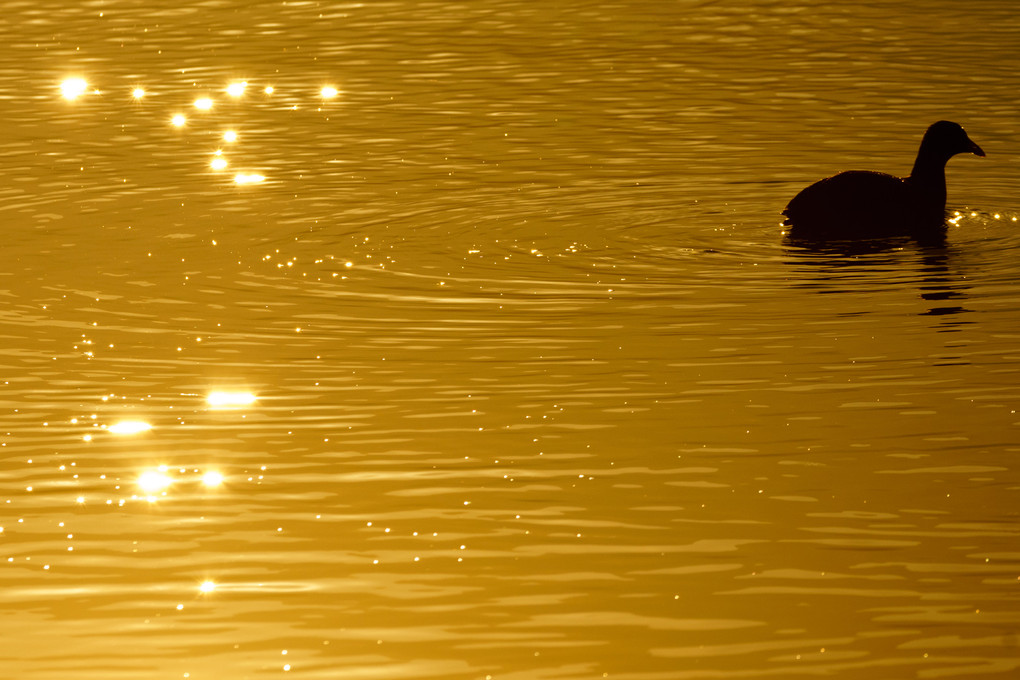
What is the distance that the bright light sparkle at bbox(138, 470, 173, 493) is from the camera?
32.8 ft

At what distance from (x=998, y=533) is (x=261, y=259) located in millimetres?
7836

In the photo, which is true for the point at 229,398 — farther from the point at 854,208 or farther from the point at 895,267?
the point at 854,208

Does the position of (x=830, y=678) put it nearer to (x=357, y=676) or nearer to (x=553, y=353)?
(x=357, y=676)

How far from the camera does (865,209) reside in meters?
16.3

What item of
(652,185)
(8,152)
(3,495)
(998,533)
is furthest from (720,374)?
(8,152)

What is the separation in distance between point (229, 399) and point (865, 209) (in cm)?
678

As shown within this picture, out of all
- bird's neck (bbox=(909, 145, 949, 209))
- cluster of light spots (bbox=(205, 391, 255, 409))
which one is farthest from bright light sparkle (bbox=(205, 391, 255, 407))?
bird's neck (bbox=(909, 145, 949, 209))

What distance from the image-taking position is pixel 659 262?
49.7 feet

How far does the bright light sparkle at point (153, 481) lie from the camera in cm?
999

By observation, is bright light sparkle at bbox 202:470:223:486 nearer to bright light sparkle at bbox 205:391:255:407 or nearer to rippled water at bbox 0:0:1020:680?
rippled water at bbox 0:0:1020:680

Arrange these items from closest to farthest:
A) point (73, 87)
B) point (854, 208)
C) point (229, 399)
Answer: point (229, 399)
point (854, 208)
point (73, 87)

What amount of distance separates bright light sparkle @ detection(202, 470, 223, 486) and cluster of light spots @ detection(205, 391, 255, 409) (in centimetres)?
126

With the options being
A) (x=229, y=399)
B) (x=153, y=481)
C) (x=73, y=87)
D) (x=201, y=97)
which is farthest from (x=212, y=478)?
(x=73, y=87)

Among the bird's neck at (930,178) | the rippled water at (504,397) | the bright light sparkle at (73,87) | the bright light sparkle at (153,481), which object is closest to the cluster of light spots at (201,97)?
the bright light sparkle at (73,87)
